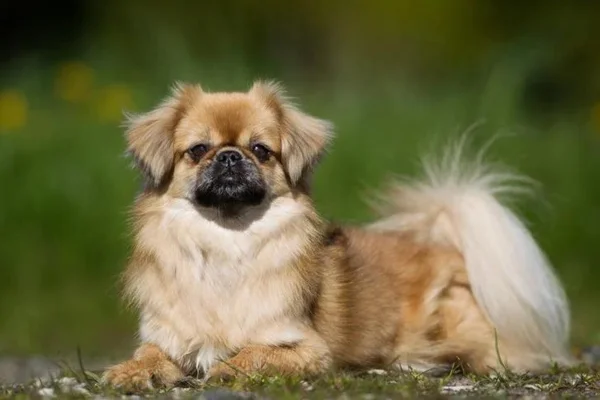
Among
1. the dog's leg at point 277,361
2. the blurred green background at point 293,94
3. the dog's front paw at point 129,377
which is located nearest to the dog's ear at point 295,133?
the dog's leg at point 277,361

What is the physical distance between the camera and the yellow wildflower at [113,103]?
41.4 ft

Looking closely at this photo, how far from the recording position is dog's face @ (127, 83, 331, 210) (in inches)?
243

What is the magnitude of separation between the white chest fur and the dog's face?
0.42 ft

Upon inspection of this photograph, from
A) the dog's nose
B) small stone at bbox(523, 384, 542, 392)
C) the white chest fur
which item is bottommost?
small stone at bbox(523, 384, 542, 392)

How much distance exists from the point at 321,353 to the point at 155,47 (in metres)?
8.47

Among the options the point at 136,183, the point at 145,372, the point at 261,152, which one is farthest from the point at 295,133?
the point at 136,183

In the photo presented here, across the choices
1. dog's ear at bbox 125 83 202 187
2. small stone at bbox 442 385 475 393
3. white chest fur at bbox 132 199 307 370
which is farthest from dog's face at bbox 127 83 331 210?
small stone at bbox 442 385 475 393

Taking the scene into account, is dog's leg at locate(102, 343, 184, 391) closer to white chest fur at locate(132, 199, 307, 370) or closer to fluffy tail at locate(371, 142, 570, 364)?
white chest fur at locate(132, 199, 307, 370)

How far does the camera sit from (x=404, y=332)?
22.5 ft

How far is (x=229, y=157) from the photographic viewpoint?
6.14 meters

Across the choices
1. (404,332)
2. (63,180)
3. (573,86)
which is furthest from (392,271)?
(573,86)

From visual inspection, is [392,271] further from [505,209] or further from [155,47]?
[155,47]

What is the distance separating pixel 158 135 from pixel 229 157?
0.51 metres

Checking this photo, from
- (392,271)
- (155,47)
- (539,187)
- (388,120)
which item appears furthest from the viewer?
(155,47)
